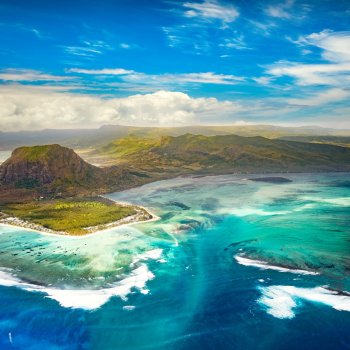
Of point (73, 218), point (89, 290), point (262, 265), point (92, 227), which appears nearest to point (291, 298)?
point (262, 265)

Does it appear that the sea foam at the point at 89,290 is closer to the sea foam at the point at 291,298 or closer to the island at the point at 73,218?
the sea foam at the point at 291,298

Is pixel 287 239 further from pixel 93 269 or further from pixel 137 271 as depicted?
pixel 93 269

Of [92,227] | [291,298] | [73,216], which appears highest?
[291,298]

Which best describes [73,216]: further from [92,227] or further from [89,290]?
[89,290]

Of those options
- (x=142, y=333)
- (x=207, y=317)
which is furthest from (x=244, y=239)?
(x=142, y=333)

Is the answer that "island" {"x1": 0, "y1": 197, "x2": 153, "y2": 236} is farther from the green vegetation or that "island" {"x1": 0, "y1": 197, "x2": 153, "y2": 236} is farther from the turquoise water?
the turquoise water

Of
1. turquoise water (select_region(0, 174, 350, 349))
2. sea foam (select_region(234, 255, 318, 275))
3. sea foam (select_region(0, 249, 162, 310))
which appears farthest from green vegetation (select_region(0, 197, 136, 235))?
sea foam (select_region(234, 255, 318, 275))

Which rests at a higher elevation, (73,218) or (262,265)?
(262,265)
